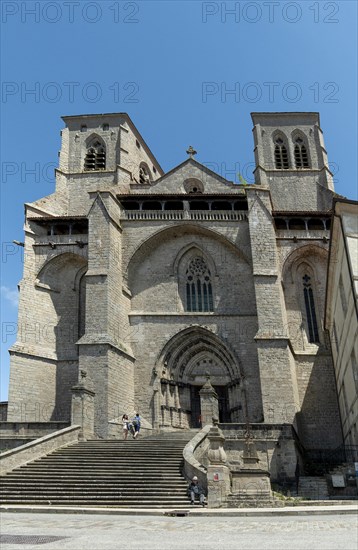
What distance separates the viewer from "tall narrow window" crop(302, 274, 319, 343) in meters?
24.4

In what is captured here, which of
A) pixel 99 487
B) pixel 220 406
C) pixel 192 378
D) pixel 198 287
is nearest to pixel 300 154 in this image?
pixel 198 287

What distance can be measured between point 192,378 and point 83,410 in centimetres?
687

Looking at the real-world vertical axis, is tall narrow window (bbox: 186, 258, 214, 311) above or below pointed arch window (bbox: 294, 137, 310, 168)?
below

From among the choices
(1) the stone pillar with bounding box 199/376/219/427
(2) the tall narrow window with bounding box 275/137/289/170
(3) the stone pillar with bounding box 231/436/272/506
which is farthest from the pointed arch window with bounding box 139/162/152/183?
(3) the stone pillar with bounding box 231/436/272/506

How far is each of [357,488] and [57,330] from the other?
14684 mm

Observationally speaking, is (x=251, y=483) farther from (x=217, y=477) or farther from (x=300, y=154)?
(x=300, y=154)

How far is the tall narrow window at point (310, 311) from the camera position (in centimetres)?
2444

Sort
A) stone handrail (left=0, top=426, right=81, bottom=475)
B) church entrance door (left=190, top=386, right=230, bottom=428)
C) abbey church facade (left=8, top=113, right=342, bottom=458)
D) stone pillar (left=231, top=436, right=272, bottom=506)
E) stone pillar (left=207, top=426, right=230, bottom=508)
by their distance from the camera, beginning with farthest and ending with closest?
1. church entrance door (left=190, top=386, right=230, bottom=428)
2. abbey church facade (left=8, top=113, right=342, bottom=458)
3. stone handrail (left=0, top=426, right=81, bottom=475)
4. stone pillar (left=231, top=436, right=272, bottom=506)
5. stone pillar (left=207, top=426, right=230, bottom=508)

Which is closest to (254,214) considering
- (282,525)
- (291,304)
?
(291,304)

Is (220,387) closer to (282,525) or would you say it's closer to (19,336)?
(19,336)

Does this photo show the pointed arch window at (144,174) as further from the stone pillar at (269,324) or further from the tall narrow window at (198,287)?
the stone pillar at (269,324)

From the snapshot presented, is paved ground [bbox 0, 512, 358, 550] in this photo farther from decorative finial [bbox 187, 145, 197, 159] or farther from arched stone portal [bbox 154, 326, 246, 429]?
decorative finial [bbox 187, 145, 197, 159]

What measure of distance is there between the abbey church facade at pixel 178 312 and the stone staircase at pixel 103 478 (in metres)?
3.79

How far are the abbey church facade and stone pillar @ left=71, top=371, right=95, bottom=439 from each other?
730 mm
